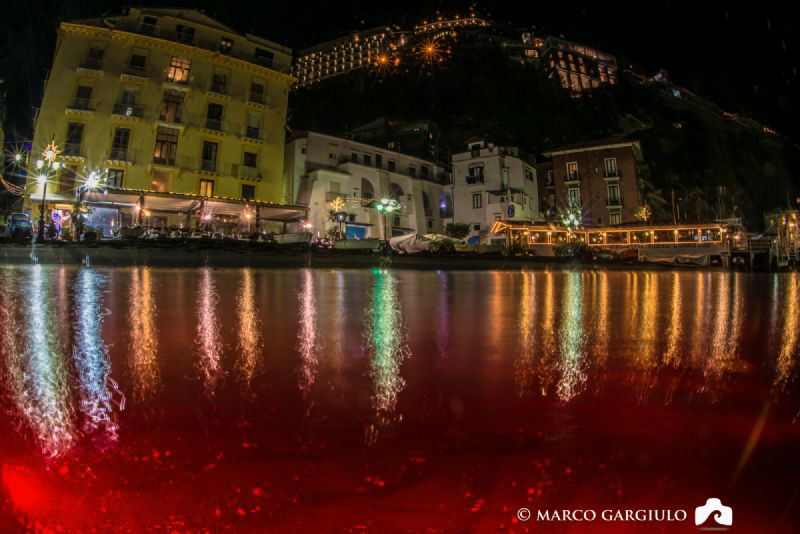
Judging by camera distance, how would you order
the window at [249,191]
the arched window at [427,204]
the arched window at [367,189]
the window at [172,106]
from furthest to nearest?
the arched window at [427,204] → the arched window at [367,189] → the window at [249,191] → the window at [172,106]

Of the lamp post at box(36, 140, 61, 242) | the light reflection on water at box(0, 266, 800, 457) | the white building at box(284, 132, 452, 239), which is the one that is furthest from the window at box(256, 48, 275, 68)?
the light reflection on water at box(0, 266, 800, 457)

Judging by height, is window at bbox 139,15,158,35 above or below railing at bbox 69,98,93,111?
above

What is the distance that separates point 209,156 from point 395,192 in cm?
1616

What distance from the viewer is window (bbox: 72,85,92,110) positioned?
25328mm

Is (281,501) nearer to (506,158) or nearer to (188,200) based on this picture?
(188,200)

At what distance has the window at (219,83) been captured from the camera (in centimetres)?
2906

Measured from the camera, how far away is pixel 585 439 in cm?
134

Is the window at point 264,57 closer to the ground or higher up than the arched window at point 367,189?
higher up

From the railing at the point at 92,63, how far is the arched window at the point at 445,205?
28881 millimetres

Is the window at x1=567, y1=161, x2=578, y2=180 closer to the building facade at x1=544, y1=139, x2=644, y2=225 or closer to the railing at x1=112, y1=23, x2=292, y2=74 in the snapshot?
the building facade at x1=544, y1=139, x2=644, y2=225

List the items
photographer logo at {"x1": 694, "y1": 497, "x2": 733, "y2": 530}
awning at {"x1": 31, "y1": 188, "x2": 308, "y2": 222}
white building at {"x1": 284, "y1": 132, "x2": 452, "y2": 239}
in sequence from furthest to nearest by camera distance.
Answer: white building at {"x1": 284, "y1": 132, "x2": 452, "y2": 239} → awning at {"x1": 31, "y1": 188, "x2": 308, "y2": 222} → photographer logo at {"x1": 694, "y1": 497, "x2": 733, "y2": 530}

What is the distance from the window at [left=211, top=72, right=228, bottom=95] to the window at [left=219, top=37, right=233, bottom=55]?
5.60 ft

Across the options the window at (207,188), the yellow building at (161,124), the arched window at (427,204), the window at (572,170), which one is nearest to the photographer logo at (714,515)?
the yellow building at (161,124)

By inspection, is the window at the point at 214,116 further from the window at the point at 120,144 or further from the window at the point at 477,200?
the window at the point at 477,200
